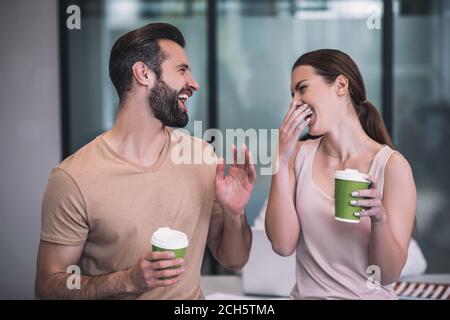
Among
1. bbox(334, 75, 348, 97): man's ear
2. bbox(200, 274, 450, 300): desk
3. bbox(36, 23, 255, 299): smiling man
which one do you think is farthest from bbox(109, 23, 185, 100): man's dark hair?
bbox(200, 274, 450, 300): desk

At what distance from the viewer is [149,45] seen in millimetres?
1329

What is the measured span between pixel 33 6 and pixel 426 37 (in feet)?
7.80

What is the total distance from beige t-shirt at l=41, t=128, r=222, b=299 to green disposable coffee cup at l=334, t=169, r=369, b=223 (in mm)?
314

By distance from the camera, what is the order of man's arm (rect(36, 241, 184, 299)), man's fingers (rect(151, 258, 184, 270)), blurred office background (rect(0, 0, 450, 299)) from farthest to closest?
blurred office background (rect(0, 0, 450, 299))
man's arm (rect(36, 241, 184, 299))
man's fingers (rect(151, 258, 184, 270))

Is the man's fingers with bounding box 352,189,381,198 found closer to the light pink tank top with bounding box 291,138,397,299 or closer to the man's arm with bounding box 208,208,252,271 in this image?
the light pink tank top with bounding box 291,138,397,299

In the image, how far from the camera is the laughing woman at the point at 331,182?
1.30 metres

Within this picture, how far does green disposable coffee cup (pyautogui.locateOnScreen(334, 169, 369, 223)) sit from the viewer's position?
1.20m

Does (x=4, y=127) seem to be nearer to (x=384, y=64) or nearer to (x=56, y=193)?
(x=56, y=193)

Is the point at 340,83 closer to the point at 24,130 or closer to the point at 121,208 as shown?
the point at 121,208

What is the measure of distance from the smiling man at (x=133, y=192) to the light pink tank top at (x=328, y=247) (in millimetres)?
133

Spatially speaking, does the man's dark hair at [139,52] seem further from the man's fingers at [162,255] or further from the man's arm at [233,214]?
the man's fingers at [162,255]

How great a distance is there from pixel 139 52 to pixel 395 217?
62cm

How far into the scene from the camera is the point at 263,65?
334cm
